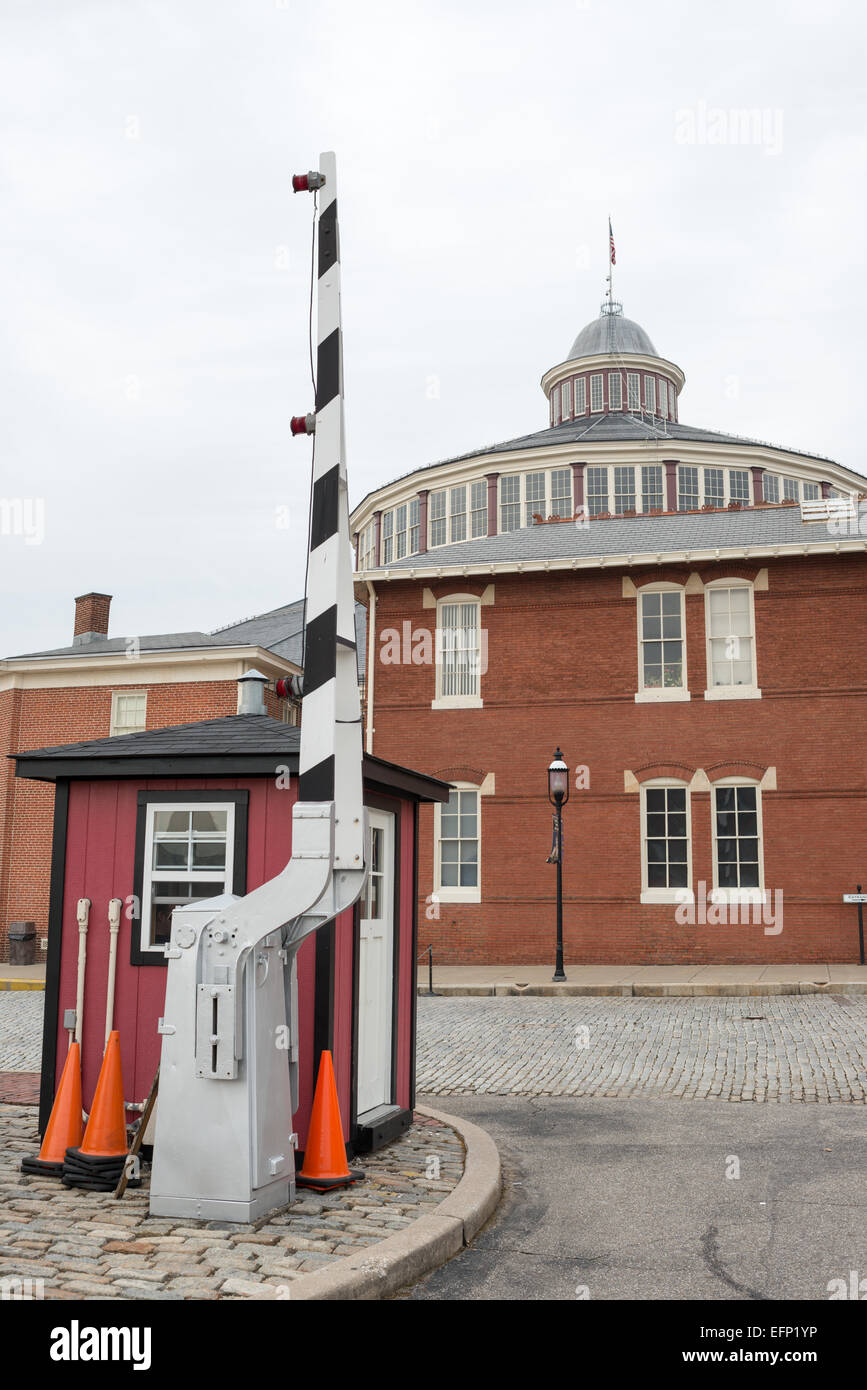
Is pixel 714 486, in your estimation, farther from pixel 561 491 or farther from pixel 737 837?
pixel 737 837

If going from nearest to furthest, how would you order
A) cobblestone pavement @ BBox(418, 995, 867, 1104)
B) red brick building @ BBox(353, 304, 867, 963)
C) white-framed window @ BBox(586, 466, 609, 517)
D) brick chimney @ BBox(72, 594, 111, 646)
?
cobblestone pavement @ BBox(418, 995, 867, 1104), red brick building @ BBox(353, 304, 867, 963), brick chimney @ BBox(72, 594, 111, 646), white-framed window @ BBox(586, 466, 609, 517)

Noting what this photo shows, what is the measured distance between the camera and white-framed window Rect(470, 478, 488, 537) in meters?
40.7

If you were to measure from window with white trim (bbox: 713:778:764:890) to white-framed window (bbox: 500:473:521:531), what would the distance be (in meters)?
19.9

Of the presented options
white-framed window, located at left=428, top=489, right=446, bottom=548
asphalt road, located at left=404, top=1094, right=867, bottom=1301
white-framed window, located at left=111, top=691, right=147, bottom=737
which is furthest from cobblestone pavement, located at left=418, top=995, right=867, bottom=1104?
white-framed window, located at left=428, top=489, right=446, bottom=548

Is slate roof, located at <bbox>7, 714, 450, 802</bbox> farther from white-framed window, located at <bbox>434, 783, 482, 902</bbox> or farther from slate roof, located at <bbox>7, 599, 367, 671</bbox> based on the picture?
white-framed window, located at <bbox>434, 783, 482, 902</bbox>

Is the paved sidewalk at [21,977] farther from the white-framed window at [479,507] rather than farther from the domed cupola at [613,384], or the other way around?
the domed cupola at [613,384]

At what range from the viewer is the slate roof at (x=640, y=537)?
2281 cm

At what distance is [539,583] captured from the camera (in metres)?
22.9

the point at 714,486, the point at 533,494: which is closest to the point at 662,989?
the point at 533,494

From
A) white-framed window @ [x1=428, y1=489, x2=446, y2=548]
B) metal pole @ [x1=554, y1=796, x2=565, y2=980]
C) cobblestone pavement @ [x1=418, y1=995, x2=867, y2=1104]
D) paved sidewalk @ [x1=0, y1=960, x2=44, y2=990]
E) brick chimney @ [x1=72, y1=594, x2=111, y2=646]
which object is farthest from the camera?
white-framed window @ [x1=428, y1=489, x2=446, y2=548]

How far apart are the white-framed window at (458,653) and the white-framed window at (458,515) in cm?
1812

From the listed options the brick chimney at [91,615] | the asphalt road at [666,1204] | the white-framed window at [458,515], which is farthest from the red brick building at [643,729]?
the white-framed window at [458,515]
